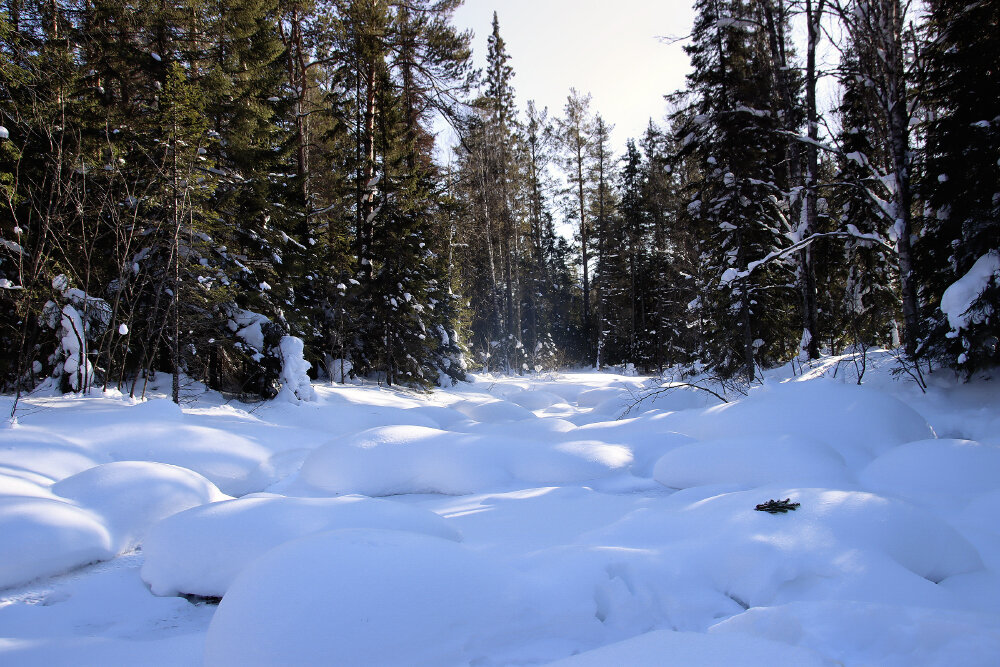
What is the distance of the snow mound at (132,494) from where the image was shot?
11.5 ft

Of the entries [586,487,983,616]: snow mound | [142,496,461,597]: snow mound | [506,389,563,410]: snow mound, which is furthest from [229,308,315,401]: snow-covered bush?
[586,487,983,616]: snow mound

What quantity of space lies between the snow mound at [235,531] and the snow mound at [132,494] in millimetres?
716

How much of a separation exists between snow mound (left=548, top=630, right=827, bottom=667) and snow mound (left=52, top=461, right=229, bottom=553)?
3.33 metres

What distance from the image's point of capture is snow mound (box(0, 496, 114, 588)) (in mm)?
2869

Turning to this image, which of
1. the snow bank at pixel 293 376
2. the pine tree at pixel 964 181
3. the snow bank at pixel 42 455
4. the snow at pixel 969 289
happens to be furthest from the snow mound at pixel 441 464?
the pine tree at pixel 964 181

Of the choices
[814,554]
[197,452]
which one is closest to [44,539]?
[197,452]

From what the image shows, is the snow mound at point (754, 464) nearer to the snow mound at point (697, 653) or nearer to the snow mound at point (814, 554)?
the snow mound at point (814, 554)

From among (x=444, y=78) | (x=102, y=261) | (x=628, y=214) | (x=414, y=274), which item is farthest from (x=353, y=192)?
(x=628, y=214)

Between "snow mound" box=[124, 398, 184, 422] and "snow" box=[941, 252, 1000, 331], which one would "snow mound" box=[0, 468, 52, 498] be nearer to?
"snow mound" box=[124, 398, 184, 422]

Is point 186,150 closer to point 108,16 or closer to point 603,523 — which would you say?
point 108,16

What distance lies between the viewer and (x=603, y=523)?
3.49m

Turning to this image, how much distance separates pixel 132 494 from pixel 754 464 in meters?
4.95

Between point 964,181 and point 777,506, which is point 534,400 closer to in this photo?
point 964,181

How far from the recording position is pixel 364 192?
38.5 feet
